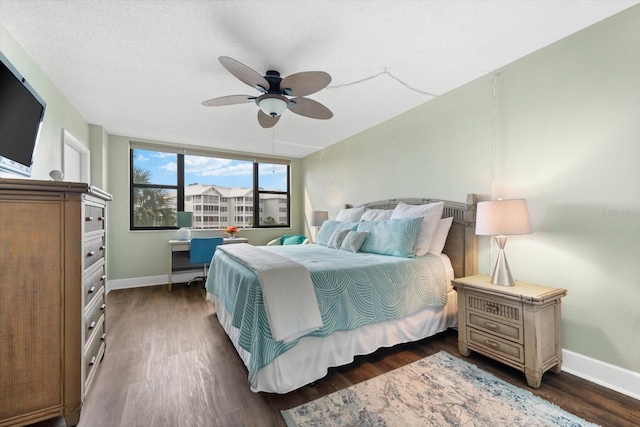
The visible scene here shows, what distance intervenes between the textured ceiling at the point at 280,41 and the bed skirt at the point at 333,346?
208cm

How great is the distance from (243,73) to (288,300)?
157 cm

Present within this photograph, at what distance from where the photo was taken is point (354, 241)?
2926 mm

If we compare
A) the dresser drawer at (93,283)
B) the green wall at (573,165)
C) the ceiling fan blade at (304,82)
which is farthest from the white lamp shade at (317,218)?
the dresser drawer at (93,283)

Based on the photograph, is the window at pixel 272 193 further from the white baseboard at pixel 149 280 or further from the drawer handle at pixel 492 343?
the drawer handle at pixel 492 343

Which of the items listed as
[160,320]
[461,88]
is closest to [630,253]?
[461,88]

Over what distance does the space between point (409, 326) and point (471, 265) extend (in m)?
0.89

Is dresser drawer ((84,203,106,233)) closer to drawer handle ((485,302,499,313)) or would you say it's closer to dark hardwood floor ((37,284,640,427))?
dark hardwood floor ((37,284,640,427))

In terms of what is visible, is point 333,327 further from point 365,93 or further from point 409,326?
point 365,93

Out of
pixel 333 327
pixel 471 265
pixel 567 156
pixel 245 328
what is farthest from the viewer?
pixel 471 265

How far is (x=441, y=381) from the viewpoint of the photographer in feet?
6.06

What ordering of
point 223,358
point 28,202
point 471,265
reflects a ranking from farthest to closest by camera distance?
1. point 471,265
2. point 223,358
3. point 28,202

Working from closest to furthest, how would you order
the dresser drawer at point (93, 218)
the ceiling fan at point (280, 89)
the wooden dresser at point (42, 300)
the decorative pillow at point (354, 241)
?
Answer: the wooden dresser at point (42, 300) → the dresser drawer at point (93, 218) → the ceiling fan at point (280, 89) → the decorative pillow at point (354, 241)

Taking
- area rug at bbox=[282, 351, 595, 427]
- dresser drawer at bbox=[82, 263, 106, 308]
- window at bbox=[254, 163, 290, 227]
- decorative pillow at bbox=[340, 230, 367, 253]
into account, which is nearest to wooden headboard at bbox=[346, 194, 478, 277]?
decorative pillow at bbox=[340, 230, 367, 253]

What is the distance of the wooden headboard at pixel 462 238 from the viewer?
8.56 ft
